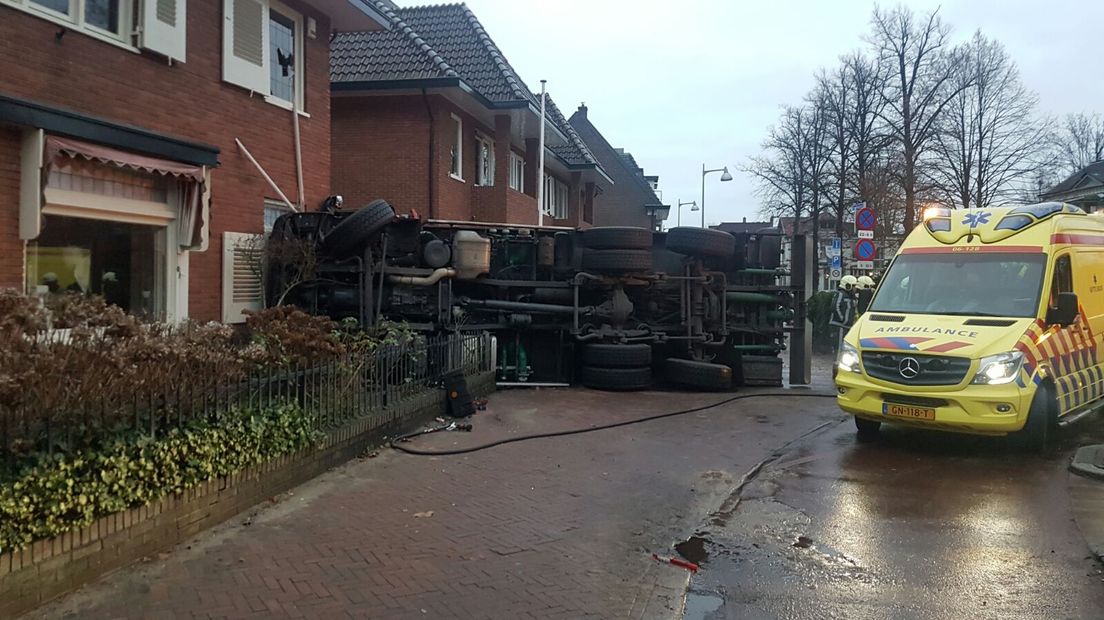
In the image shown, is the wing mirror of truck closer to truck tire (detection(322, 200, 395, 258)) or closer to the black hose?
the black hose

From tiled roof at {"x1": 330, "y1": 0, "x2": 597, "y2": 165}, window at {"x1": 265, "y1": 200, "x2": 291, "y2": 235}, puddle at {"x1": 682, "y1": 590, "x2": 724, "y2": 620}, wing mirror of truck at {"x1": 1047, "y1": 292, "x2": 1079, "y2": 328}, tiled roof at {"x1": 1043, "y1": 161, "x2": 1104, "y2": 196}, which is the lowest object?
puddle at {"x1": 682, "y1": 590, "x2": 724, "y2": 620}

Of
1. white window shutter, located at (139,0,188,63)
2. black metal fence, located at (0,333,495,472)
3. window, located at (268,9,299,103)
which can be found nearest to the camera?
black metal fence, located at (0,333,495,472)

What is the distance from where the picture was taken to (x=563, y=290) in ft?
40.3

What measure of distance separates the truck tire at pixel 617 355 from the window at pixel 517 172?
36.1ft

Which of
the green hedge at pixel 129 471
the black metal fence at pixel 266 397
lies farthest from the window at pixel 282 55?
the green hedge at pixel 129 471

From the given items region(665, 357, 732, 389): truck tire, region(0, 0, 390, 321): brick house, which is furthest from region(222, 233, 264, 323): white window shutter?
region(665, 357, 732, 389): truck tire

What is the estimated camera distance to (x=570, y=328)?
484 inches

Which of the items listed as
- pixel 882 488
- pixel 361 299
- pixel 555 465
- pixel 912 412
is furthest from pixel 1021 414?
pixel 361 299

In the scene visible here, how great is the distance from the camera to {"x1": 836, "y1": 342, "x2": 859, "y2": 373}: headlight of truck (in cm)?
852

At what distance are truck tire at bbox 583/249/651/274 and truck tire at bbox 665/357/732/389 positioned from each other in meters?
1.72

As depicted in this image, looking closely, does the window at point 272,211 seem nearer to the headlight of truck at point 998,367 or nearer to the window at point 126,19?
the window at point 126,19

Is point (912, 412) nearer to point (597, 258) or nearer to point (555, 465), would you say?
point (555, 465)

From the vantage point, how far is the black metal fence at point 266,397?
4184mm

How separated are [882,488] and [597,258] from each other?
235 inches
